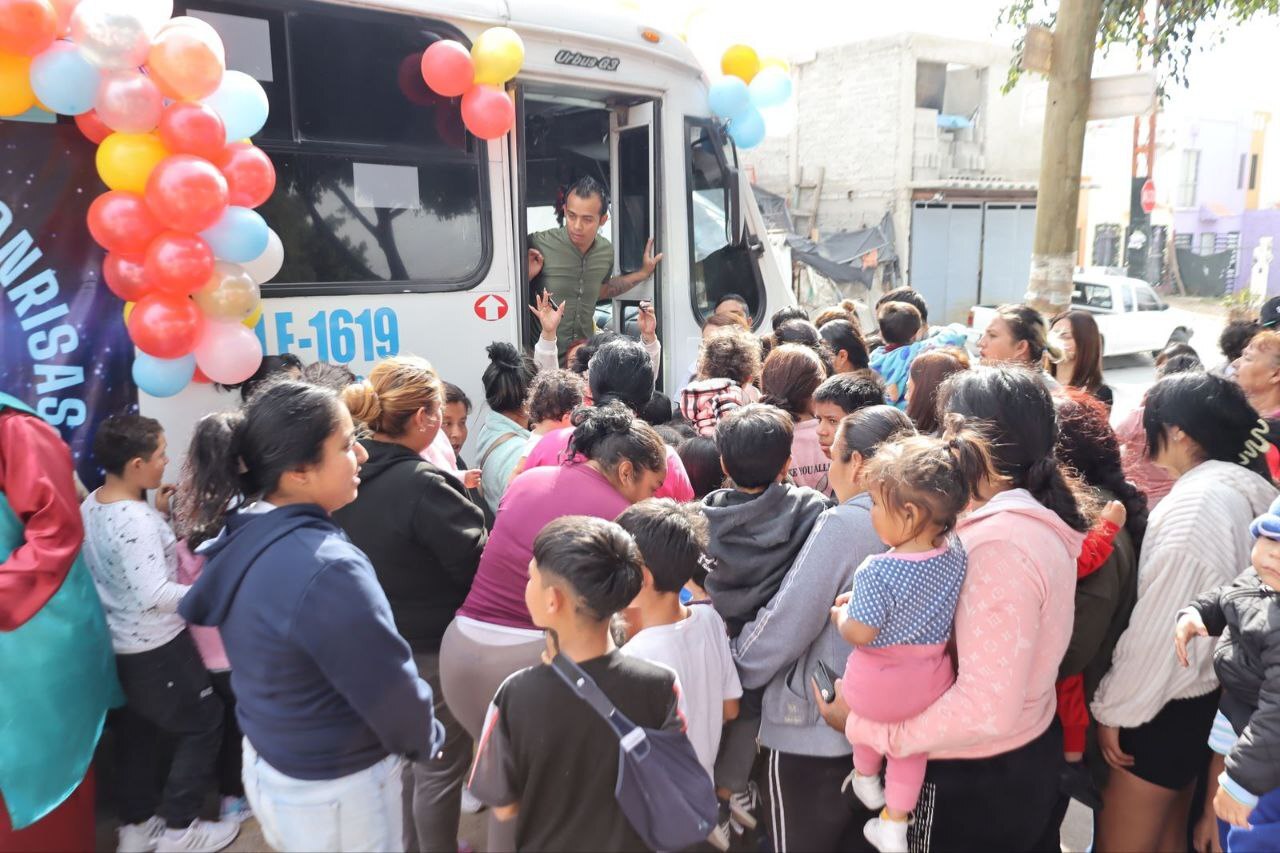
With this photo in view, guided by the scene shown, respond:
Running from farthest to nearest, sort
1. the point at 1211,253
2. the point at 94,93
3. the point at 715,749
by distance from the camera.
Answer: the point at 1211,253 → the point at 94,93 → the point at 715,749

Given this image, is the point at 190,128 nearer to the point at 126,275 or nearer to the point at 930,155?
the point at 126,275

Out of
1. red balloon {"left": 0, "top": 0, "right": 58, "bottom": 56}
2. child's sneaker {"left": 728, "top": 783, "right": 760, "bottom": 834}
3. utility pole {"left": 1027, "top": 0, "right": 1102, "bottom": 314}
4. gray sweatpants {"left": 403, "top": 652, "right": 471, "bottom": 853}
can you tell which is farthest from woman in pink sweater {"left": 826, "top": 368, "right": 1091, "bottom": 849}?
utility pole {"left": 1027, "top": 0, "right": 1102, "bottom": 314}

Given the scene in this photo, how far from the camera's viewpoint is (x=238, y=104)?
325 centimetres

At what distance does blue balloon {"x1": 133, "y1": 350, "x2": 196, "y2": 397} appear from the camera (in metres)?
3.27

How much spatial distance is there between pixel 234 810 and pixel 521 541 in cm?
190

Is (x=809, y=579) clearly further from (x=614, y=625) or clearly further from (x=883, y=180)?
(x=883, y=180)

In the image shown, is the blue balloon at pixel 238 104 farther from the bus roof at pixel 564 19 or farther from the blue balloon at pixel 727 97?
the blue balloon at pixel 727 97

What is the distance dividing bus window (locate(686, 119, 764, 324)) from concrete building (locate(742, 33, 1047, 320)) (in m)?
16.1

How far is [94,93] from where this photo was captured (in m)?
2.94

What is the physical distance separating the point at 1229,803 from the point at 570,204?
Result: 410cm

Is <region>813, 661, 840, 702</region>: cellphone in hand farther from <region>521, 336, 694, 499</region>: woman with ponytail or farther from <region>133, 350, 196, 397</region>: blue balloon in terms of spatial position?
<region>133, 350, 196, 397</region>: blue balloon

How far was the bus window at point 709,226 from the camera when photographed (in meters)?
5.20

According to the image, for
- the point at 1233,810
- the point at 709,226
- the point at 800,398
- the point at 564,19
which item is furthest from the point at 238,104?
the point at 1233,810

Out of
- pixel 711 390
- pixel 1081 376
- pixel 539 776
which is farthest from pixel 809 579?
pixel 1081 376
